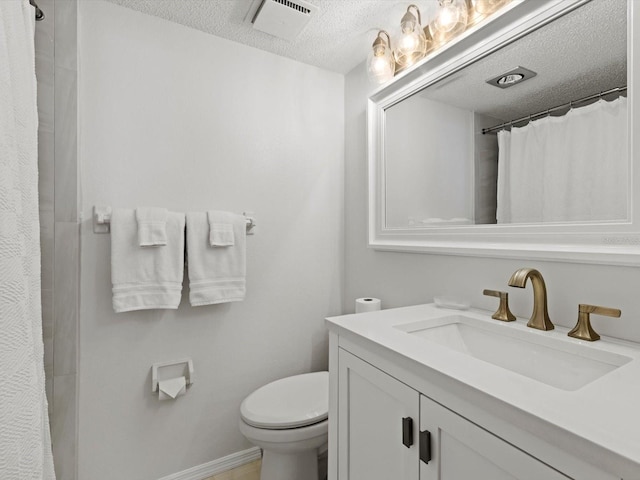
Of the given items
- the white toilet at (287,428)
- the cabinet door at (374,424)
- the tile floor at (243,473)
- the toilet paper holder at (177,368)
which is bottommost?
the tile floor at (243,473)

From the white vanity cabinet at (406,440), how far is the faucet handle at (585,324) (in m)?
0.44

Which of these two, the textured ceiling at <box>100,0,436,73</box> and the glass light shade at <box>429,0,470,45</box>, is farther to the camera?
the textured ceiling at <box>100,0,436,73</box>

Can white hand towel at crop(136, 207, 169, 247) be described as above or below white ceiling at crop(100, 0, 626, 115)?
below

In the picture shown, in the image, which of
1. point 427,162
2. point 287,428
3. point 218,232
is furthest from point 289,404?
point 427,162

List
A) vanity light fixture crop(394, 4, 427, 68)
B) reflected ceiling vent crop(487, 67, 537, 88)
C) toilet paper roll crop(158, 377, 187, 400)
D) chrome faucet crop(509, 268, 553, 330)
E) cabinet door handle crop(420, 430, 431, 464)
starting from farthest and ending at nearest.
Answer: toilet paper roll crop(158, 377, 187, 400) < vanity light fixture crop(394, 4, 427, 68) < reflected ceiling vent crop(487, 67, 537, 88) < chrome faucet crop(509, 268, 553, 330) < cabinet door handle crop(420, 430, 431, 464)

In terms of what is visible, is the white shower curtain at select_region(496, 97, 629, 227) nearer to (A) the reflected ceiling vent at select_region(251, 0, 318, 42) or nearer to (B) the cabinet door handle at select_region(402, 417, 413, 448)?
(B) the cabinet door handle at select_region(402, 417, 413, 448)

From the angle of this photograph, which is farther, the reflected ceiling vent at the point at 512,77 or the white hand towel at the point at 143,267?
the white hand towel at the point at 143,267

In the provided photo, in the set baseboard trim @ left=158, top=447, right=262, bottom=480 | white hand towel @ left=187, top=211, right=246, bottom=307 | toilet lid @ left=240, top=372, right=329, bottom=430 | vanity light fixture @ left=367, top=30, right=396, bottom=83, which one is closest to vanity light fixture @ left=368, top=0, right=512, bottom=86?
vanity light fixture @ left=367, top=30, right=396, bottom=83

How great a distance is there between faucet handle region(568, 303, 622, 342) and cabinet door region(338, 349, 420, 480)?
0.46 m

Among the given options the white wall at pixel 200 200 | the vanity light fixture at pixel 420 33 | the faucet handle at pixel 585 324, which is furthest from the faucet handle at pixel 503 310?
the white wall at pixel 200 200

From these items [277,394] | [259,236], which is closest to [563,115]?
[259,236]

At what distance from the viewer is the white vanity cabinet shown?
0.55 meters

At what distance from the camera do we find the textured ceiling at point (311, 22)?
1.38m

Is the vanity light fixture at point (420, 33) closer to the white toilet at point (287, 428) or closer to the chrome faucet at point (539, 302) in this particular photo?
the chrome faucet at point (539, 302)
